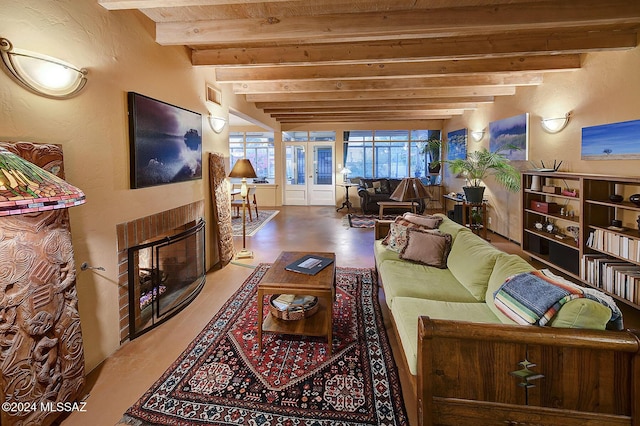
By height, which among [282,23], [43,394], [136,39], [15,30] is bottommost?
[43,394]

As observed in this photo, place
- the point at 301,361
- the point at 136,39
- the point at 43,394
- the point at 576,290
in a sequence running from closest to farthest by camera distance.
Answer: the point at 576,290 < the point at 43,394 < the point at 301,361 < the point at 136,39

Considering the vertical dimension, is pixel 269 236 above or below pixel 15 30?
below

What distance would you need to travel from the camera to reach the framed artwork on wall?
103 inches

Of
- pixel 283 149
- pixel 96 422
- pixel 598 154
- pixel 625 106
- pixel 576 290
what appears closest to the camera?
pixel 576 290

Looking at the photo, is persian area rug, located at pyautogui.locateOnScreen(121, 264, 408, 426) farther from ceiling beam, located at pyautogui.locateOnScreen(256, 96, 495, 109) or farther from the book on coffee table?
ceiling beam, located at pyautogui.locateOnScreen(256, 96, 495, 109)

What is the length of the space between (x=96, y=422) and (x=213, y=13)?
9.79ft

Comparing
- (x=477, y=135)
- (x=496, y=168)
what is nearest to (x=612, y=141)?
(x=496, y=168)

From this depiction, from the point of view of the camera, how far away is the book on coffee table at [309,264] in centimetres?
271

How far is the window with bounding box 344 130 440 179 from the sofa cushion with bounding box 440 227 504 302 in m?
7.28

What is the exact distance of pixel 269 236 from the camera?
6242 millimetres

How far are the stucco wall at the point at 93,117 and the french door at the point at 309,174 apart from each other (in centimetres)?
740

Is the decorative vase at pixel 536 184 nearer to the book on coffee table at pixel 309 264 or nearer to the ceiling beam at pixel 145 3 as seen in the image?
the book on coffee table at pixel 309 264

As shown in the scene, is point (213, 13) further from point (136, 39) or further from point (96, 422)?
point (96, 422)

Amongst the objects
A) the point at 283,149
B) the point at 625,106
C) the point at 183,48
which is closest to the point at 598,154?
the point at 625,106
